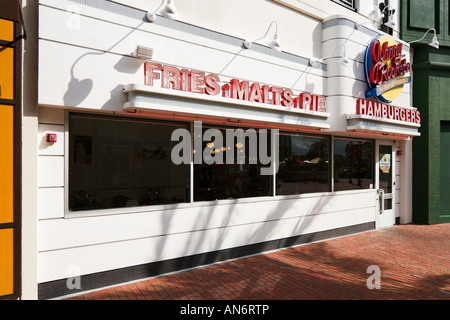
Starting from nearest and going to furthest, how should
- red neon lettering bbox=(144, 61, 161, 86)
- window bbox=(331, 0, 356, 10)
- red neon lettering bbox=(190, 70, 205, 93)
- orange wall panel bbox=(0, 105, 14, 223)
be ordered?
orange wall panel bbox=(0, 105, 14, 223), red neon lettering bbox=(144, 61, 161, 86), red neon lettering bbox=(190, 70, 205, 93), window bbox=(331, 0, 356, 10)

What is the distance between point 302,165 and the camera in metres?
7.75

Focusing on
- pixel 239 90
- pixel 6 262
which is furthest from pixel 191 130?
pixel 6 262

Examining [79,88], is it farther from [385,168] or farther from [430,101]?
[430,101]

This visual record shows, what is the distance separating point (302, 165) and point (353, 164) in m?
2.13

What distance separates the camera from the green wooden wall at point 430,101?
1002cm

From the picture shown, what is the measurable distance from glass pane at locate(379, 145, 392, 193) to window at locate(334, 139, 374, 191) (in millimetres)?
447

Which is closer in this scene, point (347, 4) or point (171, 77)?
point (171, 77)

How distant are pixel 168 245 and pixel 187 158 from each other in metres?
1.58

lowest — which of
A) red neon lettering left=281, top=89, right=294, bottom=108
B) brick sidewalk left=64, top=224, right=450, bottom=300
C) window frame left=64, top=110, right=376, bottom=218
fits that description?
brick sidewalk left=64, top=224, right=450, bottom=300

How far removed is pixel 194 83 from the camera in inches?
215

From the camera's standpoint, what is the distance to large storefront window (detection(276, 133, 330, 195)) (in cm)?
735

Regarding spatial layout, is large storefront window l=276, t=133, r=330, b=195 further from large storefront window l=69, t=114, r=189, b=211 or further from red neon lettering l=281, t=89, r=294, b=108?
large storefront window l=69, t=114, r=189, b=211

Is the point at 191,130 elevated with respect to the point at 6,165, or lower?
elevated

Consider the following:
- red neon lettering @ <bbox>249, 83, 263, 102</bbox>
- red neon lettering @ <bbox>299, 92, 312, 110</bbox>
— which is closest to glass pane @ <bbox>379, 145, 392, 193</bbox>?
red neon lettering @ <bbox>299, 92, 312, 110</bbox>
